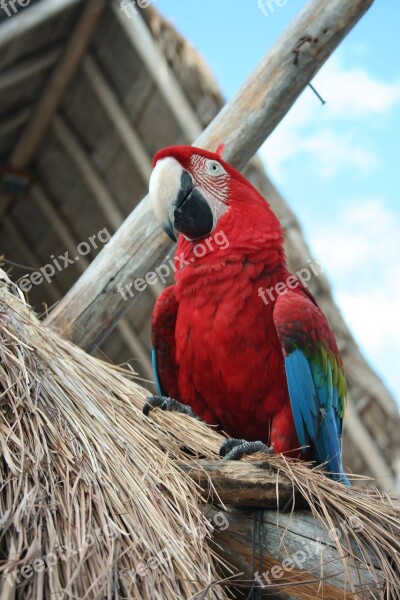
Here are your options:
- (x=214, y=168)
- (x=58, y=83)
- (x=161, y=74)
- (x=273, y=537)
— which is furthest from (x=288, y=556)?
(x=58, y=83)

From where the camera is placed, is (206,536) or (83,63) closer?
(206,536)

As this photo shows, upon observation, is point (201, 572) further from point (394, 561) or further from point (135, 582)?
point (394, 561)

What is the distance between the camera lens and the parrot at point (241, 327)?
87.7 inches

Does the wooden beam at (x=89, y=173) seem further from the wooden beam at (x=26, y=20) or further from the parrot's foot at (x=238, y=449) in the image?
the parrot's foot at (x=238, y=449)

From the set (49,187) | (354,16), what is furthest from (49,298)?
(354,16)

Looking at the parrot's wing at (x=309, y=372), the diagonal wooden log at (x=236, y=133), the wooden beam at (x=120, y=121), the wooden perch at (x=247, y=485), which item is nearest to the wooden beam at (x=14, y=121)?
the wooden beam at (x=120, y=121)

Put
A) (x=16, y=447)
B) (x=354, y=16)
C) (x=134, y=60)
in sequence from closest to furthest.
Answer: (x=16, y=447) < (x=354, y=16) < (x=134, y=60)

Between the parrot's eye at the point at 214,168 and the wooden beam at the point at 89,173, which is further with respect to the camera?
the wooden beam at the point at 89,173

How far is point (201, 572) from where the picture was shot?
172 cm

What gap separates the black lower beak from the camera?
2354 millimetres

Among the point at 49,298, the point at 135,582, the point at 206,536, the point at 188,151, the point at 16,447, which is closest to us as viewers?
the point at 135,582

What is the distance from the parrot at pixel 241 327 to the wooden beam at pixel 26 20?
2.28 metres

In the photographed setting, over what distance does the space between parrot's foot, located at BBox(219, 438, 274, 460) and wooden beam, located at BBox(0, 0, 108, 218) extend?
3145mm

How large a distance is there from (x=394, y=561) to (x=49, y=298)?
16.3ft
